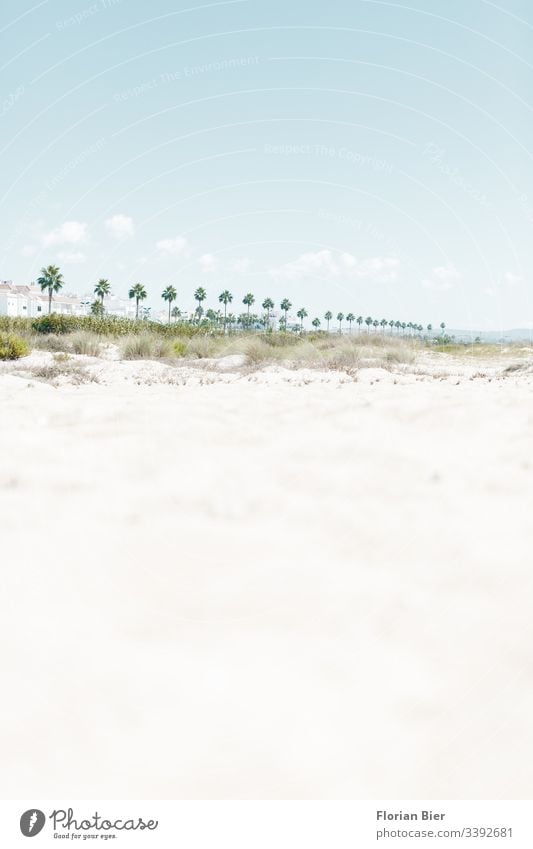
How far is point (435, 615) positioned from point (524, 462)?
2067 millimetres

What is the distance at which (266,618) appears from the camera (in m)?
2.08

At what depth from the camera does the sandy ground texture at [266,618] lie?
1461 millimetres

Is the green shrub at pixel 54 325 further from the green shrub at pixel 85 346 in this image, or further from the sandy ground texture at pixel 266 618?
the sandy ground texture at pixel 266 618

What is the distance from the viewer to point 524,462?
3.75 m

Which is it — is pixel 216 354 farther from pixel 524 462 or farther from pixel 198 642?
pixel 198 642

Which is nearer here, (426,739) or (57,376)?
(426,739)

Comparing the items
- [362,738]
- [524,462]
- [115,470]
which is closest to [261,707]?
[362,738]

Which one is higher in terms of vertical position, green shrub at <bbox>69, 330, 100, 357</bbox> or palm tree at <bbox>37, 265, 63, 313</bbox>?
palm tree at <bbox>37, 265, 63, 313</bbox>

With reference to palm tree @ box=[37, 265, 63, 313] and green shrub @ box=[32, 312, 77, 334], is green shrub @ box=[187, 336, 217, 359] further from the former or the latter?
palm tree @ box=[37, 265, 63, 313]

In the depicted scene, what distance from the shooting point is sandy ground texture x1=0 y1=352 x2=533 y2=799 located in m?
1.46

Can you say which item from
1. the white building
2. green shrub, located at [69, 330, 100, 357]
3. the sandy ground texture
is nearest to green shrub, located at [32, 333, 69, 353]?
green shrub, located at [69, 330, 100, 357]

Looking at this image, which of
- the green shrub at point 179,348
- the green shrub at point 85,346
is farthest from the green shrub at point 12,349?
the green shrub at point 179,348

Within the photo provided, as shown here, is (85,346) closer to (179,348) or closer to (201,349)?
(179,348)

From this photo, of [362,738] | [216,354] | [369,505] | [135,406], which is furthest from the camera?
[216,354]
